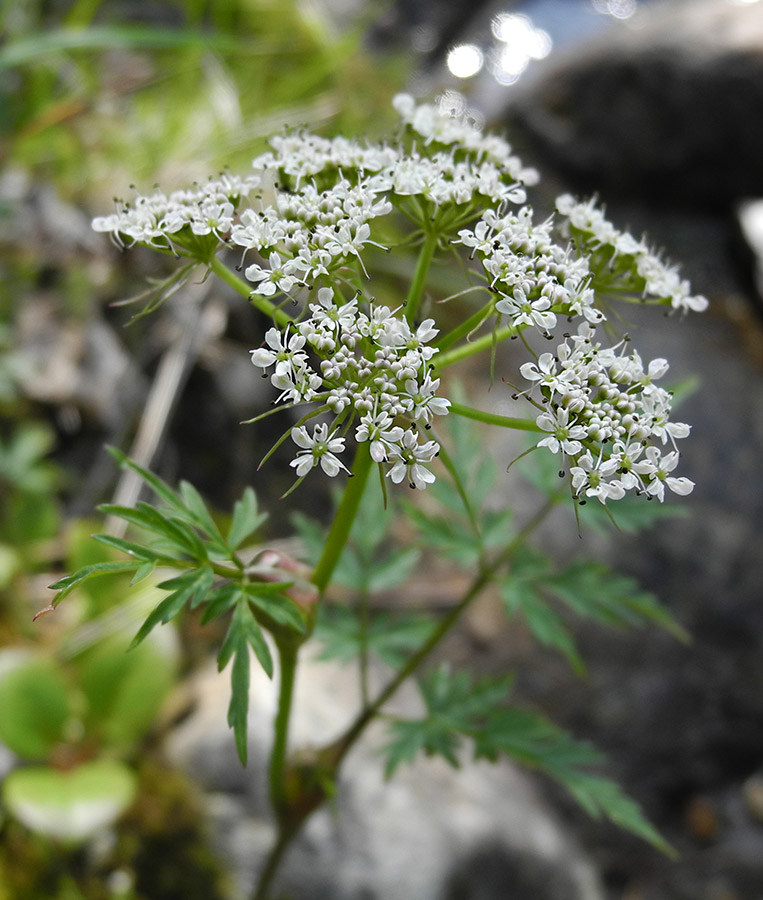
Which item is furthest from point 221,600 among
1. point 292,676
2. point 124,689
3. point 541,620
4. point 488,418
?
point 124,689

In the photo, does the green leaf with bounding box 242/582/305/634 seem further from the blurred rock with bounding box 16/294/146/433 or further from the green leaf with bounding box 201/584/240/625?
the blurred rock with bounding box 16/294/146/433

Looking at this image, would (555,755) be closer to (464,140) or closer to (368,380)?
(368,380)

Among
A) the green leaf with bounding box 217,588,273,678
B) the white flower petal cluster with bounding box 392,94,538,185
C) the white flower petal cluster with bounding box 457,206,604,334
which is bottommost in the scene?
the green leaf with bounding box 217,588,273,678

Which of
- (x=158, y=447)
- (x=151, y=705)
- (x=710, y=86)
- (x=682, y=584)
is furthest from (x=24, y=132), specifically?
(x=710, y=86)

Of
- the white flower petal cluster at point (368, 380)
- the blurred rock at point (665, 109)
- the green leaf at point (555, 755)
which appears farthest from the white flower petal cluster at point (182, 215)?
the blurred rock at point (665, 109)

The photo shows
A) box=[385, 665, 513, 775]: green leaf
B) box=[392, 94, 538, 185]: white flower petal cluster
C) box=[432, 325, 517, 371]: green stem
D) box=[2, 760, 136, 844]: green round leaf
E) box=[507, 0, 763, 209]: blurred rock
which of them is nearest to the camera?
box=[432, 325, 517, 371]: green stem

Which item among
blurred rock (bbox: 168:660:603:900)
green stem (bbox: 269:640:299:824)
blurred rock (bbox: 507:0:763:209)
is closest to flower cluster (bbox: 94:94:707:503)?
green stem (bbox: 269:640:299:824)
